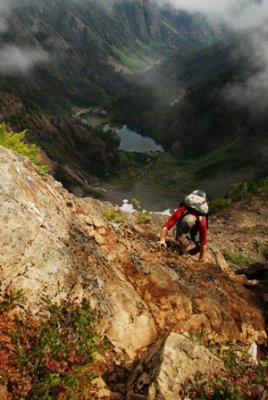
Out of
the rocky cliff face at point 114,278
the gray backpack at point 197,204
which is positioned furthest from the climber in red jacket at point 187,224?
the rocky cliff face at point 114,278

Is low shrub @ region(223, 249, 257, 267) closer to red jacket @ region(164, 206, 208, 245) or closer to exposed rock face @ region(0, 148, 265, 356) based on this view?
exposed rock face @ region(0, 148, 265, 356)

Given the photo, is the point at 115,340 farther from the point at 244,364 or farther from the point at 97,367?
the point at 244,364

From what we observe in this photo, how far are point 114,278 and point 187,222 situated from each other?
3.19 metres

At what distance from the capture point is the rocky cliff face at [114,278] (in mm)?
7852

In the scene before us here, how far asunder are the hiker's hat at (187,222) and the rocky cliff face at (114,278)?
3.27 ft

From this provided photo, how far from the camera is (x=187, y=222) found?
1186 cm

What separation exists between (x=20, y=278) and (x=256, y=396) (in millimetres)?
4598

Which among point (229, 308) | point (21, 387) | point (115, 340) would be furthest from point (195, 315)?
point (21, 387)

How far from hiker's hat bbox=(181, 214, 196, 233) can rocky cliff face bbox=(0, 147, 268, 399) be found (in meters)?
1.00

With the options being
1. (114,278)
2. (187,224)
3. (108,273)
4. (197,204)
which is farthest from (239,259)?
(108,273)

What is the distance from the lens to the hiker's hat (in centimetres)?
1175

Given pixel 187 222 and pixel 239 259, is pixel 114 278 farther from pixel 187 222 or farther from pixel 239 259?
pixel 239 259

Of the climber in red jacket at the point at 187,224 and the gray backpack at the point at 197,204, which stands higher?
the gray backpack at the point at 197,204

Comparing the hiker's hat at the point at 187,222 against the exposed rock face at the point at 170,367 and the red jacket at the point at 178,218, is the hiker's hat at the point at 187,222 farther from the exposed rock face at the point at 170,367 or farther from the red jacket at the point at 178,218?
the exposed rock face at the point at 170,367
